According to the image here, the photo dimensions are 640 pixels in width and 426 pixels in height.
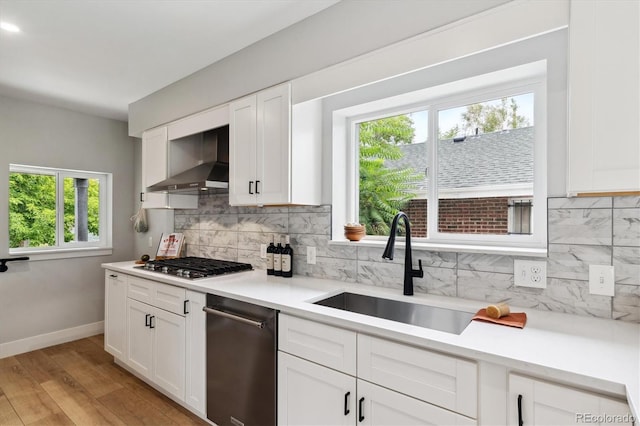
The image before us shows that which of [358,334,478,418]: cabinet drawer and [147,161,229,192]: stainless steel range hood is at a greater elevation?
[147,161,229,192]: stainless steel range hood

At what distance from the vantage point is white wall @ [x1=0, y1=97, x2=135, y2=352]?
10.7 feet

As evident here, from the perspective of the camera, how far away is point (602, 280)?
1.43 meters

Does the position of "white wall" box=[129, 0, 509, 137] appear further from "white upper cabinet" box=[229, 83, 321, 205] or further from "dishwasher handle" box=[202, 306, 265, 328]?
"dishwasher handle" box=[202, 306, 265, 328]

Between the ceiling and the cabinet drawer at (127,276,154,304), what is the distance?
1636 mm

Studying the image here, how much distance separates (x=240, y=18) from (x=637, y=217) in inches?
84.9

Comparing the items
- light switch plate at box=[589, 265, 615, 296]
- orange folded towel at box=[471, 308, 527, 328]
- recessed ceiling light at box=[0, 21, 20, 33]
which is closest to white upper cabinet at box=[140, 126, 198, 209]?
recessed ceiling light at box=[0, 21, 20, 33]

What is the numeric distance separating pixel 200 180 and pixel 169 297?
33.6 inches

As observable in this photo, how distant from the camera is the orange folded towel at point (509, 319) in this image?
1.35m

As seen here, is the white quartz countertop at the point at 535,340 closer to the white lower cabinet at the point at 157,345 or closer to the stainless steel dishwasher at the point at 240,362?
the stainless steel dishwasher at the point at 240,362

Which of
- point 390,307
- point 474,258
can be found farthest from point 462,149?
point 390,307

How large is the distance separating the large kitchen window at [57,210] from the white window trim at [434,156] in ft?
9.93

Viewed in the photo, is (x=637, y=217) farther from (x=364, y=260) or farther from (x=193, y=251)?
(x=193, y=251)

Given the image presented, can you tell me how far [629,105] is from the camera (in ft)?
3.70

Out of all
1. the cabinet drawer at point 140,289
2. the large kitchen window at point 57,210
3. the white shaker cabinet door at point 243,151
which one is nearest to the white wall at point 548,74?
the white shaker cabinet door at point 243,151
